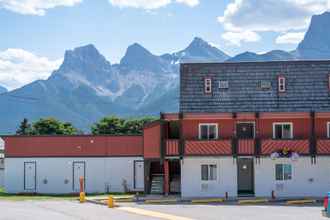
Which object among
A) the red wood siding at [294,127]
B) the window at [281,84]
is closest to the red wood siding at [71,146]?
the red wood siding at [294,127]

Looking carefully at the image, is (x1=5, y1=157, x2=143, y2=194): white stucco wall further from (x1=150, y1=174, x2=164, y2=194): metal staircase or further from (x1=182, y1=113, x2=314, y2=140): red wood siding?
(x1=182, y1=113, x2=314, y2=140): red wood siding

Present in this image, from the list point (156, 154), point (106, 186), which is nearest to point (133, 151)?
point (106, 186)

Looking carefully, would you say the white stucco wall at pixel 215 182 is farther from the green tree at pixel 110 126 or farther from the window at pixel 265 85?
the green tree at pixel 110 126

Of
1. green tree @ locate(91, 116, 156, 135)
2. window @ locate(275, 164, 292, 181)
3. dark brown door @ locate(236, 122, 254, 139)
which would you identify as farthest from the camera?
green tree @ locate(91, 116, 156, 135)

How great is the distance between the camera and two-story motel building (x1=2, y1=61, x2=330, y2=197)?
41969 millimetres

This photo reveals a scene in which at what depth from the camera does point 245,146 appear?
42.1 metres

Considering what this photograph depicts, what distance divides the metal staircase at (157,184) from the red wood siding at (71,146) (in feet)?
16.7

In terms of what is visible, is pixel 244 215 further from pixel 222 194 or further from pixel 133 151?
pixel 133 151

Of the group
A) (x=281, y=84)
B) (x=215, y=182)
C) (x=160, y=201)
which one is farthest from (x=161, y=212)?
(x=281, y=84)

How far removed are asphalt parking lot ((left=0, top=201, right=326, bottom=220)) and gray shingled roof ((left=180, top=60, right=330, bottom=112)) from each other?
9808 millimetres

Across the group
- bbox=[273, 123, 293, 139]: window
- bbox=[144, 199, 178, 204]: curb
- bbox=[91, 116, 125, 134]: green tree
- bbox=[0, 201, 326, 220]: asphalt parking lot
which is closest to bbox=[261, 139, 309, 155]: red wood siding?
bbox=[273, 123, 293, 139]: window

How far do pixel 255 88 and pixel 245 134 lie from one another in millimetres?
3230

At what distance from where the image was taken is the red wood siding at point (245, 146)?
4200cm

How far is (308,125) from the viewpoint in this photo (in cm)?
4234
